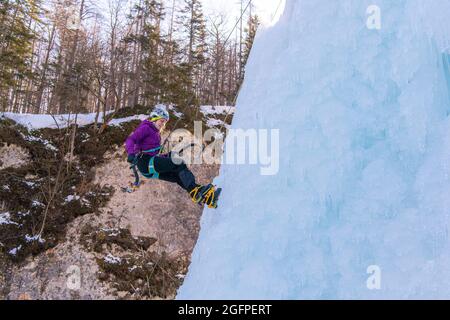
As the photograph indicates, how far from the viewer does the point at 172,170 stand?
4.88 metres

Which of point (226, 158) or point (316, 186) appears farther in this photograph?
point (226, 158)

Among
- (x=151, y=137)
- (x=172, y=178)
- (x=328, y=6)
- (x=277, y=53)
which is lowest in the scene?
(x=172, y=178)

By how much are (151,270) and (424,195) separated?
33.4 feet

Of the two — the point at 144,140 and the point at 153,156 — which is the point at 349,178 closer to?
the point at 153,156

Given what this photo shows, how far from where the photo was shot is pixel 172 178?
16.5 feet

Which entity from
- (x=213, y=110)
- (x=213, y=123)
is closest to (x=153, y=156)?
(x=213, y=123)

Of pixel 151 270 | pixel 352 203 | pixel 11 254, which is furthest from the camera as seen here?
pixel 151 270

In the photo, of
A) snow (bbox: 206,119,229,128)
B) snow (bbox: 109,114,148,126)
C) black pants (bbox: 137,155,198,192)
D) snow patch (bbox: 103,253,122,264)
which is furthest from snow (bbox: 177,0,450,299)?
snow (bbox: 206,119,229,128)

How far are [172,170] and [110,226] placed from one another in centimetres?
835

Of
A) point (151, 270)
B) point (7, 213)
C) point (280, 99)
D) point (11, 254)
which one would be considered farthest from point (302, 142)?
point (7, 213)

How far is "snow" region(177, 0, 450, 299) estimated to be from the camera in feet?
8.07

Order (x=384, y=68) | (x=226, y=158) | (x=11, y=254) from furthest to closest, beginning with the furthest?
(x=11, y=254), (x=226, y=158), (x=384, y=68)

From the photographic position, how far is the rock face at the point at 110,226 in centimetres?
1030

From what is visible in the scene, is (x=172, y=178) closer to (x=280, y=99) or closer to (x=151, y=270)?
(x=280, y=99)
